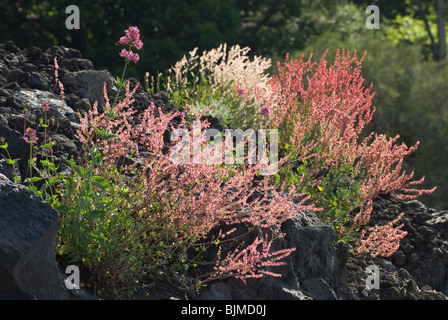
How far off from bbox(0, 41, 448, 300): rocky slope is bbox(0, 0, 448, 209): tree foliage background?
5527 millimetres

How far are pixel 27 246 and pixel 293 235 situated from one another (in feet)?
6.03

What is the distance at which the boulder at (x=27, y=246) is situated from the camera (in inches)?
106

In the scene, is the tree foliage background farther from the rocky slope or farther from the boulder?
the boulder

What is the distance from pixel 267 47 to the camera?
1509 cm

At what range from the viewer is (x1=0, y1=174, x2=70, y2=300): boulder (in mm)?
2703

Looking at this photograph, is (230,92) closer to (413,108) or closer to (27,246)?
(27,246)

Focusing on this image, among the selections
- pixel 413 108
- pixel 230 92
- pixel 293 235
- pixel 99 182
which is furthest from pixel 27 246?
pixel 413 108

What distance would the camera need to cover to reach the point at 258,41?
1510cm

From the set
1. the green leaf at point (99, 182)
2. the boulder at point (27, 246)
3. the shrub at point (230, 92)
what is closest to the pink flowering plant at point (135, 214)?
the green leaf at point (99, 182)

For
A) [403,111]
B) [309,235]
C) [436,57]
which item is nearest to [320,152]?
[309,235]

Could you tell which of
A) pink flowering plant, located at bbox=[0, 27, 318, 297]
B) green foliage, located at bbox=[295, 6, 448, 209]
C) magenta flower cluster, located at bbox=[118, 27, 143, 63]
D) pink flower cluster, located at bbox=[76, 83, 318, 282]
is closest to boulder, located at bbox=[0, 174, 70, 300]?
pink flowering plant, located at bbox=[0, 27, 318, 297]

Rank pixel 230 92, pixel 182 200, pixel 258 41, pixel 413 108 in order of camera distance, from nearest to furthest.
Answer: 1. pixel 182 200
2. pixel 230 92
3. pixel 413 108
4. pixel 258 41

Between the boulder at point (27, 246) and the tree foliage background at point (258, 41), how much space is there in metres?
8.84
